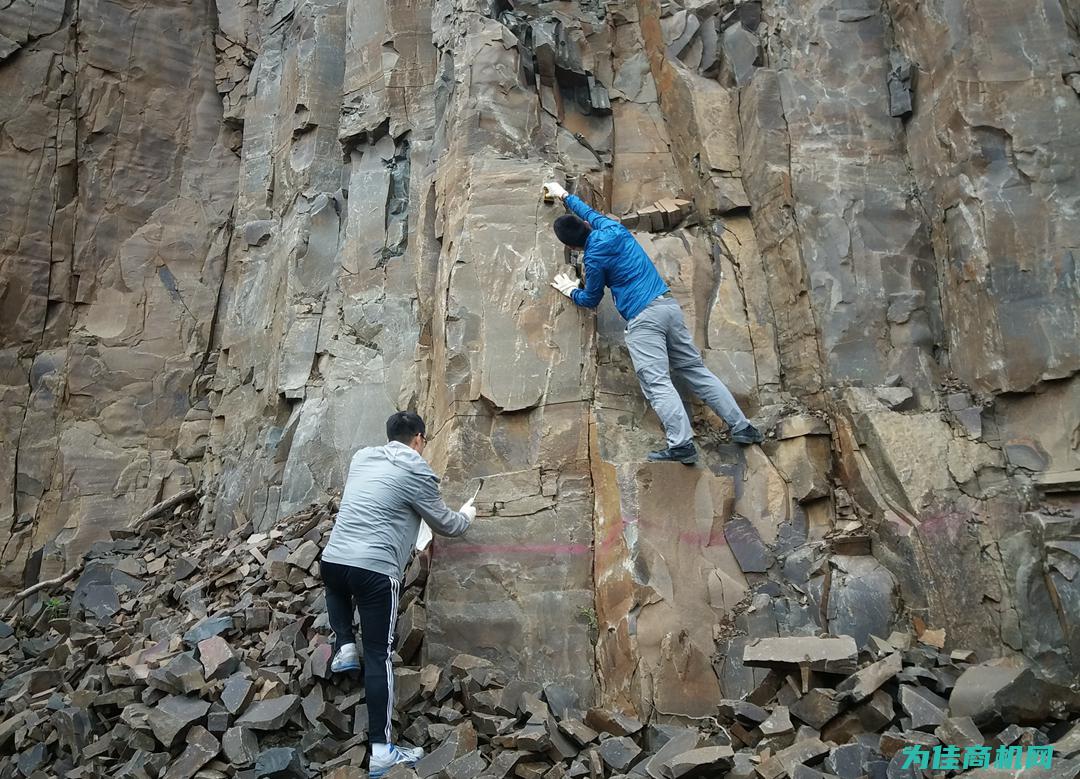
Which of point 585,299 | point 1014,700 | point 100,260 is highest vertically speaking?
point 100,260

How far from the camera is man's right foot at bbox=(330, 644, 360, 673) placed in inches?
167

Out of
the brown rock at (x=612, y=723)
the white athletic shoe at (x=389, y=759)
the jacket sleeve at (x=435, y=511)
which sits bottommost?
the white athletic shoe at (x=389, y=759)

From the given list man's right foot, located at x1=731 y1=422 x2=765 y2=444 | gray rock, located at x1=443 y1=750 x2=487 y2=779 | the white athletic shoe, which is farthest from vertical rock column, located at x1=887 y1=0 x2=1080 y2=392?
the white athletic shoe

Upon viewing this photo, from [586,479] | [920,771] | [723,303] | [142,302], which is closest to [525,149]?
[723,303]

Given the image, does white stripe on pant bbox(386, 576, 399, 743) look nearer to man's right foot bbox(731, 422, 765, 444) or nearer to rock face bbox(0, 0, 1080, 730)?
rock face bbox(0, 0, 1080, 730)

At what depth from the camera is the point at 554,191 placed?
573 centimetres

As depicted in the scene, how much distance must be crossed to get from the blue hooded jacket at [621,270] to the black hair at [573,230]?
7cm

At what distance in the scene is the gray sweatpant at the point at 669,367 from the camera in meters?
5.04

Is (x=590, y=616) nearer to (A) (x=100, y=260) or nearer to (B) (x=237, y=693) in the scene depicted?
(B) (x=237, y=693)

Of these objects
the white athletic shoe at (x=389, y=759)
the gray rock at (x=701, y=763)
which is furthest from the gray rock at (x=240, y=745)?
the gray rock at (x=701, y=763)

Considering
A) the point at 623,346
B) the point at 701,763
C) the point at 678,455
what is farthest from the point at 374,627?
the point at 623,346

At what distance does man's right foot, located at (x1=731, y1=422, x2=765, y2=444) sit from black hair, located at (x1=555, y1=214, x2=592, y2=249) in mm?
1554

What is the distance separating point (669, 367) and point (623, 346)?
0.42 meters

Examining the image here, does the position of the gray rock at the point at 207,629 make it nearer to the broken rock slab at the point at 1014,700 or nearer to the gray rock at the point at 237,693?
the gray rock at the point at 237,693
